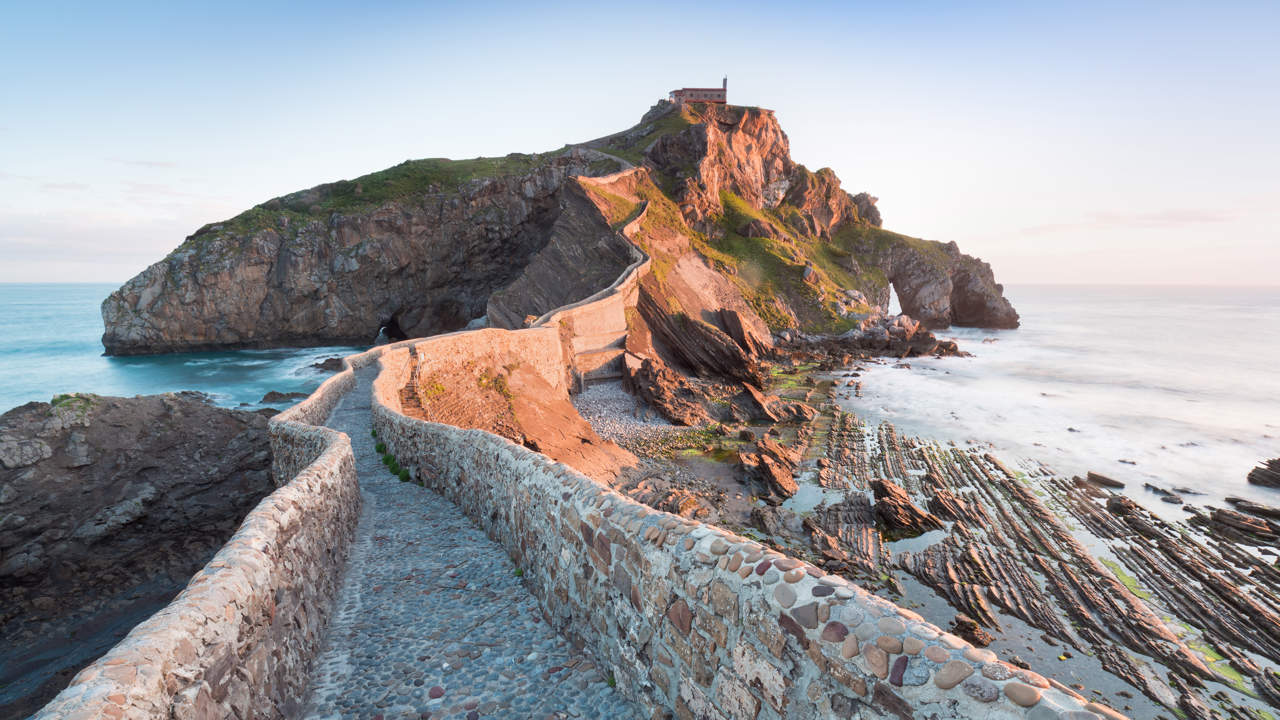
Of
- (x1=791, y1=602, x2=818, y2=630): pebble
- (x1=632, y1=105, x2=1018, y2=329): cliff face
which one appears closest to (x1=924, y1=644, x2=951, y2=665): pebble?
(x1=791, y1=602, x2=818, y2=630): pebble

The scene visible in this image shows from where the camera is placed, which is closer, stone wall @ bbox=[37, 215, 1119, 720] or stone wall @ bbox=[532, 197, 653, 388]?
stone wall @ bbox=[37, 215, 1119, 720]

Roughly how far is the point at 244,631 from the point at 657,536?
11.4 ft

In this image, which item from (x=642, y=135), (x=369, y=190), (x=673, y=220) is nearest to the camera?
(x=673, y=220)

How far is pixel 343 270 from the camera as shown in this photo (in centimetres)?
5812

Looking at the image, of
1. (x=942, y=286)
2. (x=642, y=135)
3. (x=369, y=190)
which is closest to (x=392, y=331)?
(x=369, y=190)

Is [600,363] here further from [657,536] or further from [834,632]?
[834,632]

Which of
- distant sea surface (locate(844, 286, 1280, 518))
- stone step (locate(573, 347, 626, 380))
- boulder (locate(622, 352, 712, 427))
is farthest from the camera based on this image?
stone step (locate(573, 347, 626, 380))

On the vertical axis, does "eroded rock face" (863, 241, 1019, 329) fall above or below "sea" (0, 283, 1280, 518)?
above

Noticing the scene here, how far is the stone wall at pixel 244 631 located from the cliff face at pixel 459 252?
37888 mm

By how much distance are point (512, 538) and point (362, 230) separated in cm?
6047

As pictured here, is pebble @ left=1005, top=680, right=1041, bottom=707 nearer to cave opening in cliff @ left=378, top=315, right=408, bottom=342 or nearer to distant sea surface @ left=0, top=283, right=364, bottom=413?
distant sea surface @ left=0, top=283, right=364, bottom=413

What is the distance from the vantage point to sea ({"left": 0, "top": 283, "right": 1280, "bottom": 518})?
2628cm

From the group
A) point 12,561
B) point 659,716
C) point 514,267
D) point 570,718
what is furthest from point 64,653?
point 514,267

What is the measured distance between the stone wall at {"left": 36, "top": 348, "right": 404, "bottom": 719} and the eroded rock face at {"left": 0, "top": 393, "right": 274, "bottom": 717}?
30.3ft
